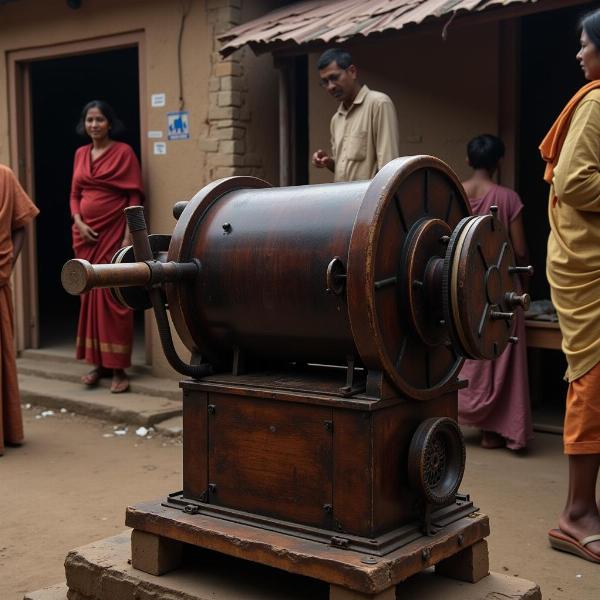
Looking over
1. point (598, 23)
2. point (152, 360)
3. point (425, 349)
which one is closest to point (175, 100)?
point (152, 360)

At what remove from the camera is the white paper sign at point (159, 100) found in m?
7.11

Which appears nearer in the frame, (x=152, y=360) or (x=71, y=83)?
(x=152, y=360)

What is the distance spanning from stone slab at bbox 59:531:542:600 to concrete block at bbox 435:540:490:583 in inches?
0.9

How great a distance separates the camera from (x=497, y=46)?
595 cm

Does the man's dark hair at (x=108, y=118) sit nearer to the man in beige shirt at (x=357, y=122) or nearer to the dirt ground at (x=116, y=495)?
the dirt ground at (x=116, y=495)

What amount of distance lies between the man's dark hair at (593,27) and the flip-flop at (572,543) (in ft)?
6.27

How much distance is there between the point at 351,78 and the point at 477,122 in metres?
1.34

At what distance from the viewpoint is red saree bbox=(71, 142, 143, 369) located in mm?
6992

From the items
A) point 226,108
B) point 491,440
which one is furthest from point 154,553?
point 226,108

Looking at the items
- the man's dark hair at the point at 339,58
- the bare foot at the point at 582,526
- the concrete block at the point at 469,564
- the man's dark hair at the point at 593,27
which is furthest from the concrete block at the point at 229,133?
the concrete block at the point at 469,564

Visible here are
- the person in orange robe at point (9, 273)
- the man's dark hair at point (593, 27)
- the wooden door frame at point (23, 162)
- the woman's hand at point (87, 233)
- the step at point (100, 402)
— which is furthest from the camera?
the wooden door frame at point (23, 162)

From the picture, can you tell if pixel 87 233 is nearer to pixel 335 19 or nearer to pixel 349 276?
pixel 335 19

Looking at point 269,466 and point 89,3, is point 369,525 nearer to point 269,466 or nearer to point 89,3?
point 269,466

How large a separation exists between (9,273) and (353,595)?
12.7 ft
